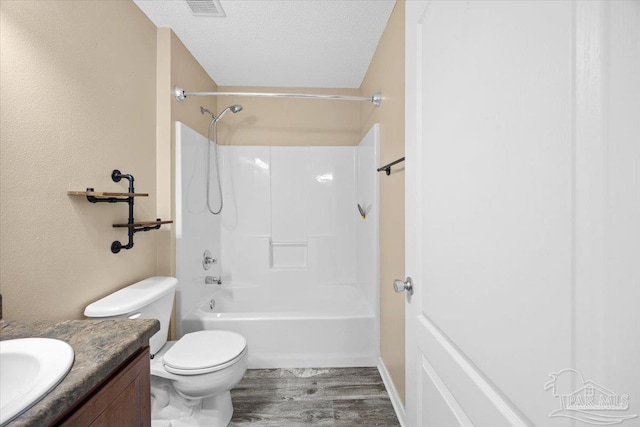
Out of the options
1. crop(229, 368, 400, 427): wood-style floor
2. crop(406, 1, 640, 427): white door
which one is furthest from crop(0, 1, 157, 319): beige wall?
crop(406, 1, 640, 427): white door

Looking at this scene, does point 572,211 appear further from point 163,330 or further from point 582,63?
point 163,330

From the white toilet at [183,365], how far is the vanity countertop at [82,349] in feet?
1.46

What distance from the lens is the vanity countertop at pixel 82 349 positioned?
568 mm

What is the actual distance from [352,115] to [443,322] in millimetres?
2622

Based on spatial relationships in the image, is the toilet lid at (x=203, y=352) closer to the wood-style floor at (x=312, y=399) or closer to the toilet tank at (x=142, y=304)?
the toilet tank at (x=142, y=304)

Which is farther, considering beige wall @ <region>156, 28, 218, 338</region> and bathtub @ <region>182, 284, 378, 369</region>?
bathtub @ <region>182, 284, 378, 369</region>

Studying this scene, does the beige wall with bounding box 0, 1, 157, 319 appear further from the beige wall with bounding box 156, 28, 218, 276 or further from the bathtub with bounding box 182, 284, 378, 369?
the bathtub with bounding box 182, 284, 378, 369

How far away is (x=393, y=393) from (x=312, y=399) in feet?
1.72

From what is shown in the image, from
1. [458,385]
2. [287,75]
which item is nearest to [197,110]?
[287,75]

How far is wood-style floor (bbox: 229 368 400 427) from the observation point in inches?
68.2

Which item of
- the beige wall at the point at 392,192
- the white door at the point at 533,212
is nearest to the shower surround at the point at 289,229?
the beige wall at the point at 392,192

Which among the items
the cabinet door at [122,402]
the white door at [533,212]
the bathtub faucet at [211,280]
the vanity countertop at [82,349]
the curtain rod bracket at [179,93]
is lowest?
the bathtub faucet at [211,280]

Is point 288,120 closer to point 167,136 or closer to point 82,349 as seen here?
point 167,136

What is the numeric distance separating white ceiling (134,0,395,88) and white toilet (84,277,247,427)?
1.68m
